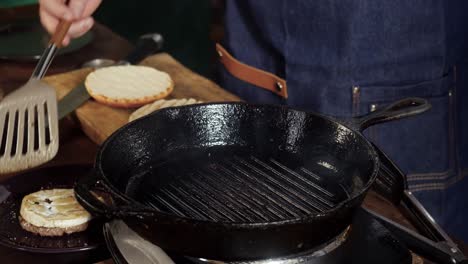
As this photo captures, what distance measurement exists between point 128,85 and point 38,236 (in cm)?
66

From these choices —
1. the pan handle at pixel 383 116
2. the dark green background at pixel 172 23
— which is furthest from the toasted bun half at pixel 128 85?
the dark green background at pixel 172 23

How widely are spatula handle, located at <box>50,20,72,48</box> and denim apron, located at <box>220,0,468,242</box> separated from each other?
1.71 feet

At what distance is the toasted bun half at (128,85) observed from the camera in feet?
5.41

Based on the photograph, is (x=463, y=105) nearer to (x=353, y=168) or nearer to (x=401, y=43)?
(x=401, y=43)

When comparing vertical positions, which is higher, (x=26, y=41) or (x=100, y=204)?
(x=100, y=204)

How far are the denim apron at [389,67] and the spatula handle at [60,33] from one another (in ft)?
1.71

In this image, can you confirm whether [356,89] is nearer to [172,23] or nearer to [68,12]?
[68,12]

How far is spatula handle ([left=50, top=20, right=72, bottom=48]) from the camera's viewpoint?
155 cm

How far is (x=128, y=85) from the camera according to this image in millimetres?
1709

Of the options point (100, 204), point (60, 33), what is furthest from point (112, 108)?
point (100, 204)

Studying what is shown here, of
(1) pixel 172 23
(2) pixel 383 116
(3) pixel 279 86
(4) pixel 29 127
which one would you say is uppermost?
(2) pixel 383 116

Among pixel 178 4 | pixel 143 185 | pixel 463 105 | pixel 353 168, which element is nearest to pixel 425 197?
pixel 463 105

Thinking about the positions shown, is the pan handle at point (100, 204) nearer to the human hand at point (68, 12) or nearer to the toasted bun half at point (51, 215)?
the toasted bun half at point (51, 215)

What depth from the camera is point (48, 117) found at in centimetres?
144
